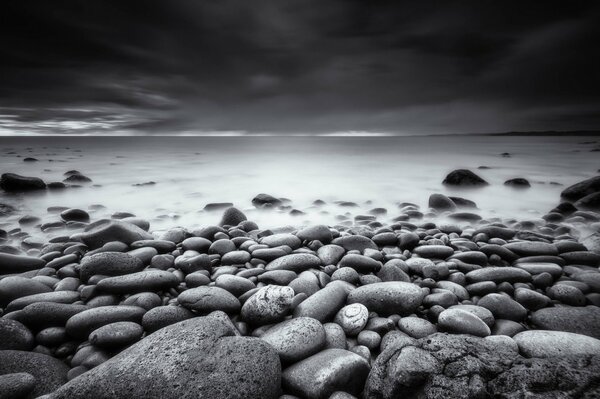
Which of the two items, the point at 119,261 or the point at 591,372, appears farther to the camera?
the point at 119,261

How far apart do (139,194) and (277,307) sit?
7.62 m

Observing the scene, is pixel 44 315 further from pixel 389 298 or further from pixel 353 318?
pixel 389 298

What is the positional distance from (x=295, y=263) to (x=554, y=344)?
195 cm

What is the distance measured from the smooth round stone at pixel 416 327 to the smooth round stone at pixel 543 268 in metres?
1.54

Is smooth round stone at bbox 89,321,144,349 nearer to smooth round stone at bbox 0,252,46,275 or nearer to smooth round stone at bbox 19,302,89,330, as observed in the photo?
smooth round stone at bbox 19,302,89,330

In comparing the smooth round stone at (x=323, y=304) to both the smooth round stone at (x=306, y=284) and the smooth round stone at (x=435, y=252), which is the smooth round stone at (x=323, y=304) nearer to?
the smooth round stone at (x=306, y=284)

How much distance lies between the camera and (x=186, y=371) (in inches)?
58.2

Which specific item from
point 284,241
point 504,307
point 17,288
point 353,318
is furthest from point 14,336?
point 504,307

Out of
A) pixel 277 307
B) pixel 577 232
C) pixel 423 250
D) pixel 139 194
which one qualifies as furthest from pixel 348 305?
pixel 139 194

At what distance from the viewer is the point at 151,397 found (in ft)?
4.59

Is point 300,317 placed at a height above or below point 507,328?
above

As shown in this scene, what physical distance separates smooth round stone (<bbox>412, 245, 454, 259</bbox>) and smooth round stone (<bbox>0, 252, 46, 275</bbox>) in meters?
4.12

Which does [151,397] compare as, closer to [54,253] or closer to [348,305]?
[348,305]

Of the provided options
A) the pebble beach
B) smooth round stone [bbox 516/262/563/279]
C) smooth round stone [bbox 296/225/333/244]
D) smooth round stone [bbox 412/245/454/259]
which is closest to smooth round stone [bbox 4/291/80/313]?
the pebble beach
